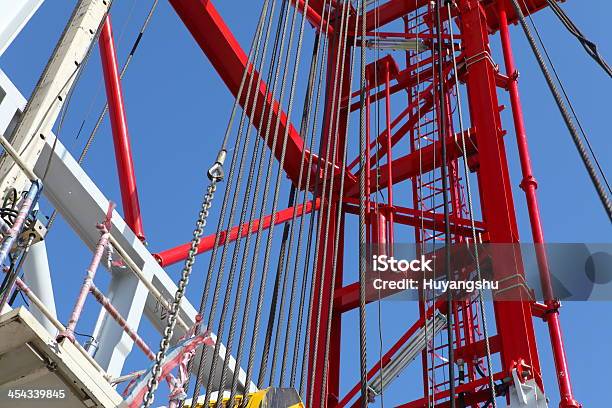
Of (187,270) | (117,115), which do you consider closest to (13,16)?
(187,270)

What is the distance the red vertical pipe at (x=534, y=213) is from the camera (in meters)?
8.76

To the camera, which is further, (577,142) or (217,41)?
(217,41)

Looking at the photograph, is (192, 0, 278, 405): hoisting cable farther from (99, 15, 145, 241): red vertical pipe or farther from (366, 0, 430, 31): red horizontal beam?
(366, 0, 430, 31): red horizontal beam

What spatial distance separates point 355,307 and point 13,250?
21.8ft

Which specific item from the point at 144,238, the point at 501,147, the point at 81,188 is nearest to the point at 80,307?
the point at 81,188

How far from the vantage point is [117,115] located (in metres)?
9.37

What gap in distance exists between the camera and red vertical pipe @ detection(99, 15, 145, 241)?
924cm

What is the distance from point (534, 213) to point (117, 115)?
496 centimetres

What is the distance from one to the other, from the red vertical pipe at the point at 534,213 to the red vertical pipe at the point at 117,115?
15.0 ft

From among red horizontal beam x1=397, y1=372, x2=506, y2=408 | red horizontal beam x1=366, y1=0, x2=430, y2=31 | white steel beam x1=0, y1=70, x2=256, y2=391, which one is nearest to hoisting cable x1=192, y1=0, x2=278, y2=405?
white steel beam x1=0, y1=70, x2=256, y2=391

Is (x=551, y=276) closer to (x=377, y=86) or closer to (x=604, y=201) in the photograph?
(x=377, y=86)

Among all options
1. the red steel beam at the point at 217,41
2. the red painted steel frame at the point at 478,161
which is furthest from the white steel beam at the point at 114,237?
the red steel beam at the point at 217,41

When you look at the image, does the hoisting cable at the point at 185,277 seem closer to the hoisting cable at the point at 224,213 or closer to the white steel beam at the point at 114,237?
the hoisting cable at the point at 224,213

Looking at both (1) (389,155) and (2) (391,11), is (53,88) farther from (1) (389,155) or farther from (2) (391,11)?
(2) (391,11)
